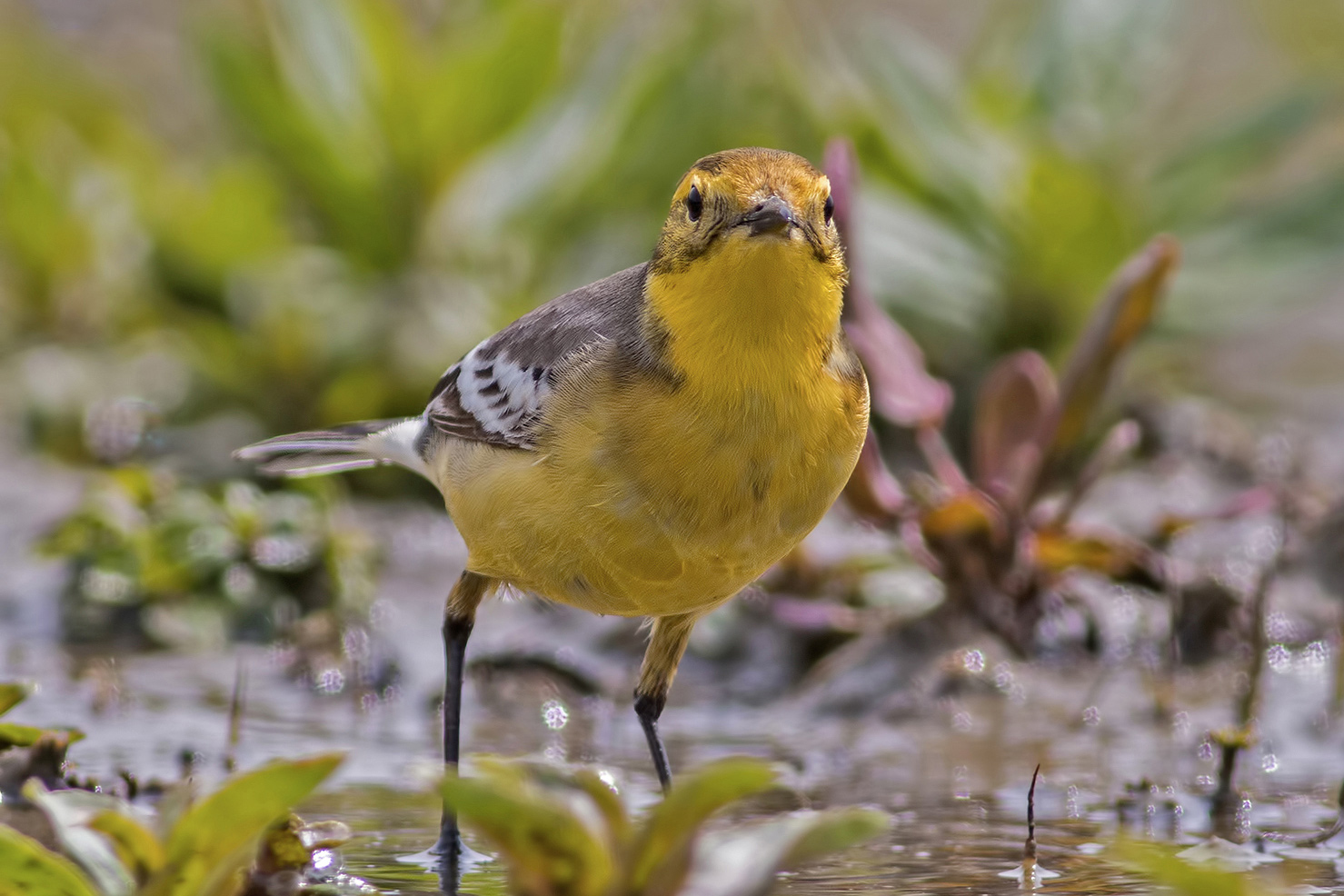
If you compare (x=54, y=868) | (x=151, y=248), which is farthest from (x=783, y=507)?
(x=151, y=248)

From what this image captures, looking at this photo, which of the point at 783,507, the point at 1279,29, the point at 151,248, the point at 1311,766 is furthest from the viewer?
the point at 1279,29

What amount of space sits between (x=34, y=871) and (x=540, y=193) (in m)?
5.78

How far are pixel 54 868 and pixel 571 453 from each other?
1.67 meters

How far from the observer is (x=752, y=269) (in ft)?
13.3

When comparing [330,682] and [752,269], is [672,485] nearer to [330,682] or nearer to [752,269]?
[752,269]

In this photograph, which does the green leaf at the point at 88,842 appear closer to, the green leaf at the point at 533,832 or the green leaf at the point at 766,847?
the green leaf at the point at 533,832

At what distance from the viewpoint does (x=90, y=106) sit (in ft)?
36.0

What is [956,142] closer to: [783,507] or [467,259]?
[467,259]

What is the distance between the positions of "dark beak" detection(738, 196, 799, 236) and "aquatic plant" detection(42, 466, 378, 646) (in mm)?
2866

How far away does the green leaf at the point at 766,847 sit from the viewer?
2734mm

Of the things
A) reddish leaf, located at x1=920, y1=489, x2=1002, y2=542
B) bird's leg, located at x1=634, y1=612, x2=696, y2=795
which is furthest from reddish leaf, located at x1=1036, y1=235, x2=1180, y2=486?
bird's leg, located at x1=634, y1=612, x2=696, y2=795

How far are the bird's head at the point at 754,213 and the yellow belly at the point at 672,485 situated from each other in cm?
31

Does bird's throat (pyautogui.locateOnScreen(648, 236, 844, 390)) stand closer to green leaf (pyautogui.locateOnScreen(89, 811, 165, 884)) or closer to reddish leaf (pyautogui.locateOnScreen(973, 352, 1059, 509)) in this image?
green leaf (pyautogui.locateOnScreen(89, 811, 165, 884))

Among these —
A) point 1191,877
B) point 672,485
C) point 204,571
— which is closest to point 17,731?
point 672,485
